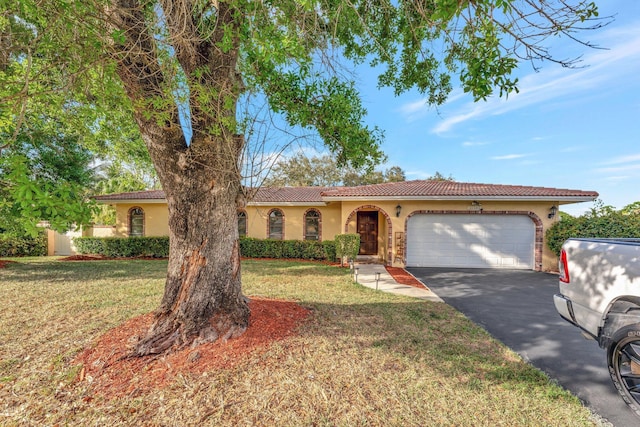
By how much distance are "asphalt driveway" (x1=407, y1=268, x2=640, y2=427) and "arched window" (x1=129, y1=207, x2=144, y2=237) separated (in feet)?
50.3

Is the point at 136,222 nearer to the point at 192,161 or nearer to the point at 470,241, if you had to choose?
the point at 192,161

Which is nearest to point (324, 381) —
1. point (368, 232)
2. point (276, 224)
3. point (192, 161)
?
point (192, 161)

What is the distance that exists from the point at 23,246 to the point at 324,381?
806 inches

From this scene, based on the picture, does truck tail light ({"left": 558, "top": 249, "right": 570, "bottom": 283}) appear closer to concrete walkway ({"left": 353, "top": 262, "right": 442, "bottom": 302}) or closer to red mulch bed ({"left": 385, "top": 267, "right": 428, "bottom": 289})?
concrete walkway ({"left": 353, "top": 262, "right": 442, "bottom": 302})

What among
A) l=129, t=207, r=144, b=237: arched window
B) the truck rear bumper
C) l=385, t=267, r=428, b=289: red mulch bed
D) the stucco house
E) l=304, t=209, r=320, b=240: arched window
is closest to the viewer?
the truck rear bumper

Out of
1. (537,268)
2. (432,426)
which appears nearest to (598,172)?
(537,268)

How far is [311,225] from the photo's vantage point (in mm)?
14797

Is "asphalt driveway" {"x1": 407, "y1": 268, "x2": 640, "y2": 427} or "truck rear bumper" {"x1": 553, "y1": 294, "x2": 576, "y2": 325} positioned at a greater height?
"truck rear bumper" {"x1": 553, "y1": 294, "x2": 576, "y2": 325}

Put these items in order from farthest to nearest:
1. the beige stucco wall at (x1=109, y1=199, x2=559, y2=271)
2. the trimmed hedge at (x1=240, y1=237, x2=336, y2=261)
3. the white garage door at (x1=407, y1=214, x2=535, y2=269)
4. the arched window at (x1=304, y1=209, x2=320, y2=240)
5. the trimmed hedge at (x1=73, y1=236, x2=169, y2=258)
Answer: the arched window at (x1=304, y1=209, x2=320, y2=240), the trimmed hedge at (x1=73, y1=236, x2=169, y2=258), the trimmed hedge at (x1=240, y1=237, x2=336, y2=261), the white garage door at (x1=407, y1=214, x2=535, y2=269), the beige stucco wall at (x1=109, y1=199, x2=559, y2=271)

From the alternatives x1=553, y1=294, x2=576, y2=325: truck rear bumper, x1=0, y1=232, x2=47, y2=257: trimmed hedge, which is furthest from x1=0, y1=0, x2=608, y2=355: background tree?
x1=0, y1=232, x2=47, y2=257: trimmed hedge

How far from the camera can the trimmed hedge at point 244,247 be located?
13.8 meters

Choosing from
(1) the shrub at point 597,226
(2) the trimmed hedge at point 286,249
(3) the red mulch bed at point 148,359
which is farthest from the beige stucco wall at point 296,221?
(3) the red mulch bed at point 148,359

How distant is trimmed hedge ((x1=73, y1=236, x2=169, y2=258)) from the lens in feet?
47.1

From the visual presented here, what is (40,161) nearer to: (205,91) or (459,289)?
(205,91)
